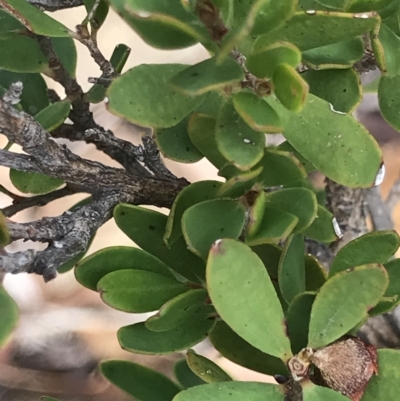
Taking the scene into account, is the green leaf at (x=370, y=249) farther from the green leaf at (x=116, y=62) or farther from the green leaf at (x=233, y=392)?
the green leaf at (x=116, y=62)

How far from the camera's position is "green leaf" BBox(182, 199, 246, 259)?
32 centimetres

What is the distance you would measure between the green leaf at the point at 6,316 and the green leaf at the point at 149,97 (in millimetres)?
145

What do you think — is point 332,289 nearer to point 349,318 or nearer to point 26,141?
point 349,318

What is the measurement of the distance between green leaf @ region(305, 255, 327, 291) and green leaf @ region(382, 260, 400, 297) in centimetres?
5

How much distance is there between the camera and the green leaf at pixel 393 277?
0.37 metres

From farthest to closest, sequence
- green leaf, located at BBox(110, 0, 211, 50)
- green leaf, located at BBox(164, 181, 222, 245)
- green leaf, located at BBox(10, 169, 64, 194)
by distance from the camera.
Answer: green leaf, located at BBox(10, 169, 64, 194) → green leaf, located at BBox(164, 181, 222, 245) → green leaf, located at BBox(110, 0, 211, 50)

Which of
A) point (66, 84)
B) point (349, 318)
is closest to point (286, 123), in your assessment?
point (349, 318)

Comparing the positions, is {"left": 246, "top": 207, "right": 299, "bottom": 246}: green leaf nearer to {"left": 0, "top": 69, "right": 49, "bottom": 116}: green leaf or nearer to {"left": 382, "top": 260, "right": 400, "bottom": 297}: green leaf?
{"left": 382, "top": 260, "right": 400, "bottom": 297}: green leaf

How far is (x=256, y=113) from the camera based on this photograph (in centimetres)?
28

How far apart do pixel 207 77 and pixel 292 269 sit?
0.50 feet

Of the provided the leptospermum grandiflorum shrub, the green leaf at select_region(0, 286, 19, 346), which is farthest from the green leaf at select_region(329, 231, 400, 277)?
the green leaf at select_region(0, 286, 19, 346)

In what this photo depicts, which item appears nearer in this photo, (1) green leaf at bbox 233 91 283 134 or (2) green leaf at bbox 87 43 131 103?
(1) green leaf at bbox 233 91 283 134

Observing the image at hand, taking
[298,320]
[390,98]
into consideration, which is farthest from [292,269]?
[390,98]

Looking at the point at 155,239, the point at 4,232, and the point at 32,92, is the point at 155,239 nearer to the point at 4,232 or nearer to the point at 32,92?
the point at 4,232
